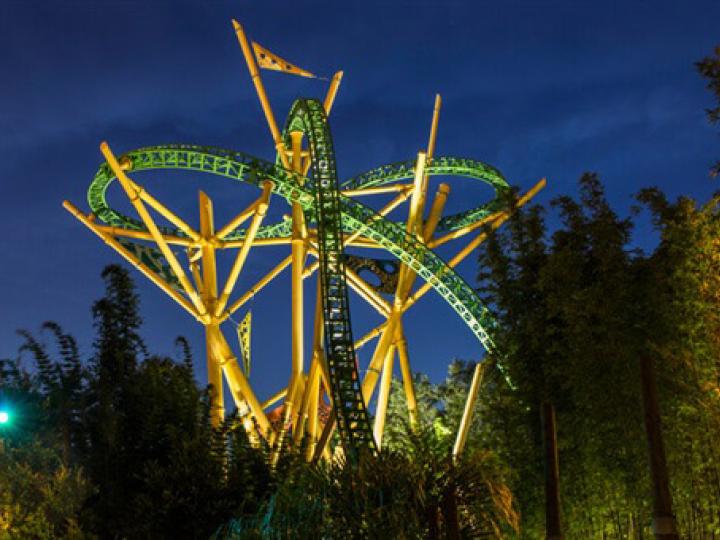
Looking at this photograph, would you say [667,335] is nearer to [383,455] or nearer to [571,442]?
[571,442]

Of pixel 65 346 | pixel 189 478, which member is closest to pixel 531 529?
pixel 189 478

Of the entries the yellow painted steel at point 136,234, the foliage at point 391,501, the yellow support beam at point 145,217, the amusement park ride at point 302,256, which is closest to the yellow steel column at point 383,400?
the amusement park ride at point 302,256

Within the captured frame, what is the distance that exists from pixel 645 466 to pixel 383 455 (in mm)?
3721

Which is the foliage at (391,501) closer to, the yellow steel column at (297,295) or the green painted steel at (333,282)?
the green painted steel at (333,282)

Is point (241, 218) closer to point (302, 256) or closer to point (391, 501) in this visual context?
point (302, 256)

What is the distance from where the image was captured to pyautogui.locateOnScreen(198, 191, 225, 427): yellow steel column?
57.4 feet

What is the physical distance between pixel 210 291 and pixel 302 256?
6.50 feet

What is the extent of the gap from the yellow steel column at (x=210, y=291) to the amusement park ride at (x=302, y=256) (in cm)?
3

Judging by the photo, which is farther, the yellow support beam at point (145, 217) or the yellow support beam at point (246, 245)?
the yellow support beam at point (246, 245)

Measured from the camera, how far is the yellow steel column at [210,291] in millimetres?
17487

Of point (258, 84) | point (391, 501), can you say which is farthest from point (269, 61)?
point (391, 501)

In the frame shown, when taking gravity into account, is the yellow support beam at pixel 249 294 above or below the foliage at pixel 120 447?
above

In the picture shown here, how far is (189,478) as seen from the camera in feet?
44.9

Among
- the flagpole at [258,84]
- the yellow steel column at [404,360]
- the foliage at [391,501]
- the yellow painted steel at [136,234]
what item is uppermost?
the flagpole at [258,84]
